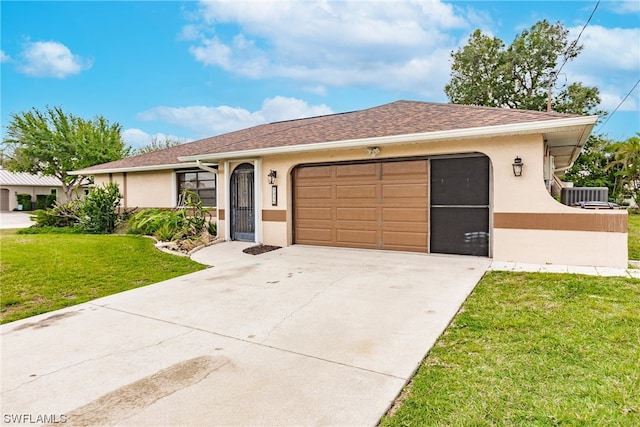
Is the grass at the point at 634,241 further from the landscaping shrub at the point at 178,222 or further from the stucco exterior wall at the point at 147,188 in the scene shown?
the stucco exterior wall at the point at 147,188

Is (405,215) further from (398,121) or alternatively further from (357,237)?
(398,121)

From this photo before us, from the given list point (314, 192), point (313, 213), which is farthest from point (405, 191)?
point (313, 213)

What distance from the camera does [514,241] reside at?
6.95m

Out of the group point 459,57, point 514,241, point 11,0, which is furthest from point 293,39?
point 459,57

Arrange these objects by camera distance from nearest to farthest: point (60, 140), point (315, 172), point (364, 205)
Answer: point (364, 205)
point (315, 172)
point (60, 140)

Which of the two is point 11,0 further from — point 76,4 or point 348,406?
point 348,406

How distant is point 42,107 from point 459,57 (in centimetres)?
2882

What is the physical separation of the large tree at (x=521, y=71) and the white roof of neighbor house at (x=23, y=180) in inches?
1322

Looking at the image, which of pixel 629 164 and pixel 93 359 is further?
pixel 629 164

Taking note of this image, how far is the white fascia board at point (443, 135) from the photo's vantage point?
6.02m

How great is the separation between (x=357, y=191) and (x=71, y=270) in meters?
6.13

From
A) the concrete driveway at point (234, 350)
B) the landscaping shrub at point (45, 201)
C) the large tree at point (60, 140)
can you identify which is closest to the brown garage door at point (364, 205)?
the concrete driveway at point (234, 350)

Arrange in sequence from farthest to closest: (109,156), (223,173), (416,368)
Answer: (109,156)
(223,173)
(416,368)

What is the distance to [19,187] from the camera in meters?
31.2
